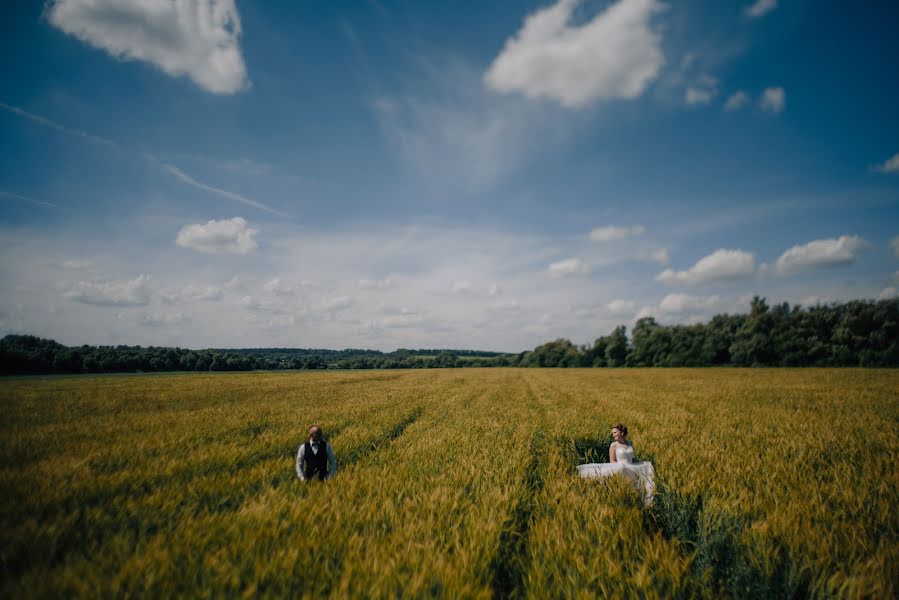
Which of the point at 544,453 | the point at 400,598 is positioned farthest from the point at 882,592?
the point at 544,453

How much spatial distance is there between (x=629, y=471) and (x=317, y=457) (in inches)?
219

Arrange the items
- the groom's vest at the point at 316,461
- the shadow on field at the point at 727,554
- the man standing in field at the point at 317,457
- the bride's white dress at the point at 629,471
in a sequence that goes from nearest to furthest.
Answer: the shadow on field at the point at 727,554
the bride's white dress at the point at 629,471
the man standing in field at the point at 317,457
the groom's vest at the point at 316,461

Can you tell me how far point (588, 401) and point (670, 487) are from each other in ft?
43.1

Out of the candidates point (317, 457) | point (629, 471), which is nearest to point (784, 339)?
point (629, 471)

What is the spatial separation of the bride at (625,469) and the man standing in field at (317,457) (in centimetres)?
457

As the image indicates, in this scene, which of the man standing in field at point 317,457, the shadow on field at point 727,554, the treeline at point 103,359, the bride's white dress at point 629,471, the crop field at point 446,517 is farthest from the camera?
the treeline at point 103,359

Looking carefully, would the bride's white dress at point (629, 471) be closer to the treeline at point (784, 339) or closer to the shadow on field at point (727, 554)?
the shadow on field at point (727, 554)

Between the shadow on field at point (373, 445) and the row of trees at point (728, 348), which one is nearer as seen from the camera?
the shadow on field at point (373, 445)

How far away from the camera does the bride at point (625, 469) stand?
540 centimetres

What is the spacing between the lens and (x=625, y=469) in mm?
5746

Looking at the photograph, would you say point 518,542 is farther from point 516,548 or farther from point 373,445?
point 373,445

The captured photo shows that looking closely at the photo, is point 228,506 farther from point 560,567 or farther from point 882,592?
point 882,592

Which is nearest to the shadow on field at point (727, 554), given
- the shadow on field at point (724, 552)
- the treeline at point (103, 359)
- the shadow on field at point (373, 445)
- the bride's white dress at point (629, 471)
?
the shadow on field at point (724, 552)

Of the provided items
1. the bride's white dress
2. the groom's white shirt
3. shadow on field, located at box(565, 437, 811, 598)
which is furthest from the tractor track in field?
the groom's white shirt
